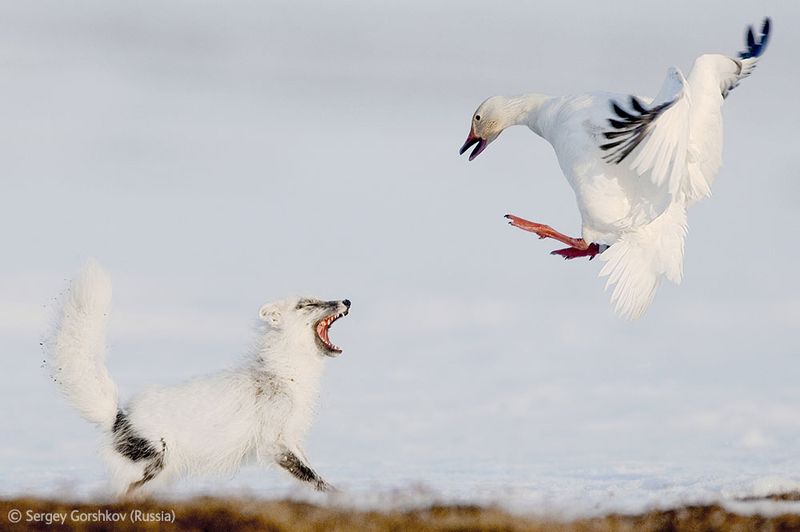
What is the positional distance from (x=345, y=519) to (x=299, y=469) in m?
1.94

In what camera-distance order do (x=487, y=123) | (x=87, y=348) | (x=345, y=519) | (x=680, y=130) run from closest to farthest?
1. (x=345, y=519)
2. (x=87, y=348)
3. (x=680, y=130)
4. (x=487, y=123)

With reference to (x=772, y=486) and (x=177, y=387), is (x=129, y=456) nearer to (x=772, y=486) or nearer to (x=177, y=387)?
(x=177, y=387)

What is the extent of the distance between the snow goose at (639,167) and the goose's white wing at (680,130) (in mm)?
13

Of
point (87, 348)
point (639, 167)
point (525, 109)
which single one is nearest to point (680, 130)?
point (639, 167)

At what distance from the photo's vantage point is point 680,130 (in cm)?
1245

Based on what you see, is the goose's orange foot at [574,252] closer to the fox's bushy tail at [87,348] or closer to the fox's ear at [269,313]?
the fox's ear at [269,313]

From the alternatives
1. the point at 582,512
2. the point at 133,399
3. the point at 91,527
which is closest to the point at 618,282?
the point at 582,512

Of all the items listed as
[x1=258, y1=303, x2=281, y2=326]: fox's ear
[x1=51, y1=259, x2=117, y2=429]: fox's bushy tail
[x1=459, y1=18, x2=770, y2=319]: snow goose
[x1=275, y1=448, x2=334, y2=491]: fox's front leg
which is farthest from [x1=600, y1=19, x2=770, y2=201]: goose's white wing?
[x1=51, y1=259, x2=117, y2=429]: fox's bushy tail

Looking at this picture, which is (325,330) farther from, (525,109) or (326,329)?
(525,109)

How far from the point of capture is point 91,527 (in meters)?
8.98

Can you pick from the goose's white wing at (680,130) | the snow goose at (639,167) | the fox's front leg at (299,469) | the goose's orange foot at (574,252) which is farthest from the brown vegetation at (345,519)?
the goose's orange foot at (574,252)

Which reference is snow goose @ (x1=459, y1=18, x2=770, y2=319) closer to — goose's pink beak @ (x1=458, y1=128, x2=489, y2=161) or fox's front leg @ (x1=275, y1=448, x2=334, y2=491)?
goose's pink beak @ (x1=458, y1=128, x2=489, y2=161)

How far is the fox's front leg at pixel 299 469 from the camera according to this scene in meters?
10.8

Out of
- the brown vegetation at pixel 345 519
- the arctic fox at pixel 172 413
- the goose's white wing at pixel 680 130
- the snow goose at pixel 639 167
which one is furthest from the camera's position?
the snow goose at pixel 639 167
